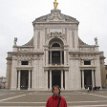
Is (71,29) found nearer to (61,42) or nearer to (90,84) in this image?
(61,42)

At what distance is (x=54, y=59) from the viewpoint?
6912cm

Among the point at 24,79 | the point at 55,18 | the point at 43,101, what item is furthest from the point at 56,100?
the point at 55,18

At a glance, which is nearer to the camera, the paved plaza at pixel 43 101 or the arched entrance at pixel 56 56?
the paved plaza at pixel 43 101

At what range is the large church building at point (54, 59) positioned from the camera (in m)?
66.1

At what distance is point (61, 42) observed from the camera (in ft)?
226

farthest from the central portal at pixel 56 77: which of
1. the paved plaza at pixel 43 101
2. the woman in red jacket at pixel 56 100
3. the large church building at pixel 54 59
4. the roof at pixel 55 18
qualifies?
A: the woman in red jacket at pixel 56 100

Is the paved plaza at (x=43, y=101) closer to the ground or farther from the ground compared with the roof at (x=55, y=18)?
closer to the ground

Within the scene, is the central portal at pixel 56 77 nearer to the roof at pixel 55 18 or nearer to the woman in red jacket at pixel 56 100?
the roof at pixel 55 18

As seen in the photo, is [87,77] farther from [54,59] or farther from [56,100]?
[56,100]

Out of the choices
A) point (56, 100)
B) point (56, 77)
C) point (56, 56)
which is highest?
point (56, 56)

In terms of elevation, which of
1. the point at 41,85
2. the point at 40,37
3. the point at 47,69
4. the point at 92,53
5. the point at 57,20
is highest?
the point at 57,20

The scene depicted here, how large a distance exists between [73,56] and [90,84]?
29.1ft

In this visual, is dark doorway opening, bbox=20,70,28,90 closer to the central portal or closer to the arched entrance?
the arched entrance

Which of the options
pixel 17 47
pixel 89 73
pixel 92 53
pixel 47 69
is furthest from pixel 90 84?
pixel 17 47
